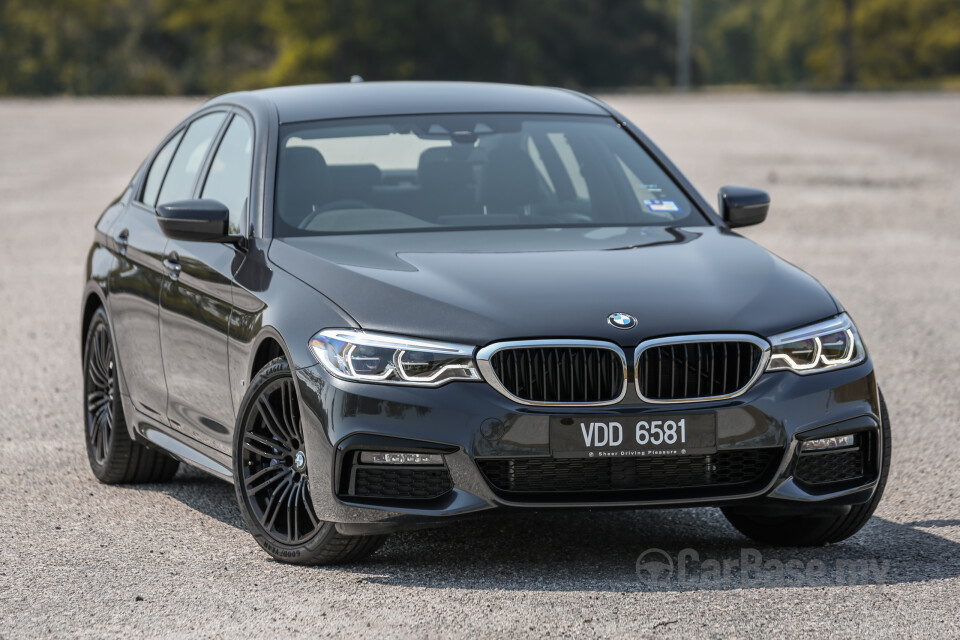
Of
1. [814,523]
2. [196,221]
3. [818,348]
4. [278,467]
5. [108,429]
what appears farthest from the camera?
[108,429]

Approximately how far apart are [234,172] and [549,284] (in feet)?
5.94

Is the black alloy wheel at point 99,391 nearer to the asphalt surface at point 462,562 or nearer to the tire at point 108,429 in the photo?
the tire at point 108,429

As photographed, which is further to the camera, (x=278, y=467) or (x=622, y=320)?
(x=278, y=467)

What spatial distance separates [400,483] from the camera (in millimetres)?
5141

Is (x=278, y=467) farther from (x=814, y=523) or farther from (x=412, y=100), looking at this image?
(x=412, y=100)

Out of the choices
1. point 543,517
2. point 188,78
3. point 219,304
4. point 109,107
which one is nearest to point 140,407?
point 219,304

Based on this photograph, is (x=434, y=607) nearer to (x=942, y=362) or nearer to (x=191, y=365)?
(x=191, y=365)

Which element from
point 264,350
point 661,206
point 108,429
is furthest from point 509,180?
point 108,429

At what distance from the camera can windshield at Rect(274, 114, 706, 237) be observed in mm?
6359

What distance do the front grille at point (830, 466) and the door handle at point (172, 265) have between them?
2564 mm

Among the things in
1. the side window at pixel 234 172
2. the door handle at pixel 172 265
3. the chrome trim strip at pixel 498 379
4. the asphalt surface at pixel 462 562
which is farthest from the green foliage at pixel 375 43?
the chrome trim strip at pixel 498 379

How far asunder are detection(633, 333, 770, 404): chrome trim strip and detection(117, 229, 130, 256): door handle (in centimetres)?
301

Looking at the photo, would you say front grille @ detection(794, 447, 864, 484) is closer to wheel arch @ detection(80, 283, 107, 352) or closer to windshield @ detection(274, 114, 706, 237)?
windshield @ detection(274, 114, 706, 237)

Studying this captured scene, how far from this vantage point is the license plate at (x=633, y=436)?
16.5 feet
